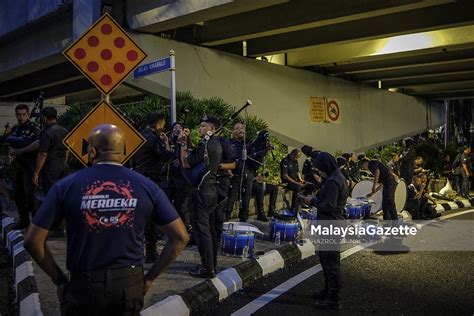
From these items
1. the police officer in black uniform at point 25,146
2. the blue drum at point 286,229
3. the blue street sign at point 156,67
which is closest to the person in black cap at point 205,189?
the blue drum at point 286,229

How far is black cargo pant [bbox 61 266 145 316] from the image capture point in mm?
2545

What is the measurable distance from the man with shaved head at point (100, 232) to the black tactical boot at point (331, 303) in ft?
9.20

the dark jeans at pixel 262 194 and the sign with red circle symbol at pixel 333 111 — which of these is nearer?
the dark jeans at pixel 262 194

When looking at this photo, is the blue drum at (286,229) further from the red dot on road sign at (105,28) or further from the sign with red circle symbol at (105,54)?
the red dot on road sign at (105,28)

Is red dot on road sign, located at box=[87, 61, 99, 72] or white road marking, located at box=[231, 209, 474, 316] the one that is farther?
red dot on road sign, located at box=[87, 61, 99, 72]

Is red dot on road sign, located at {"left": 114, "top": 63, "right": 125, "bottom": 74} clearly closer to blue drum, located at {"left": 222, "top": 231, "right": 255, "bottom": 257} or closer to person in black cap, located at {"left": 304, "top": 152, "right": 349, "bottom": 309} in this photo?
person in black cap, located at {"left": 304, "top": 152, "right": 349, "bottom": 309}

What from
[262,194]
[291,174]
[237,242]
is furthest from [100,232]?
[291,174]

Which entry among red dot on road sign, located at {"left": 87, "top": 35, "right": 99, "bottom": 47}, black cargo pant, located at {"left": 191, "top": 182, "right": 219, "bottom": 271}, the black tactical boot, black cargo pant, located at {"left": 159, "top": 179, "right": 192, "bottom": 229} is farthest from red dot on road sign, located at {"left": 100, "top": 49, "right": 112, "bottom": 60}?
the black tactical boot

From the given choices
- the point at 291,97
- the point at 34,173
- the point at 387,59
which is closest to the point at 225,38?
the point at 291,97

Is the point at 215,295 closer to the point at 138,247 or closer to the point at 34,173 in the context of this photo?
the point at 138,247

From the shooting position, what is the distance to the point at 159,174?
21.8 feet

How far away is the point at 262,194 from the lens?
1002 cm

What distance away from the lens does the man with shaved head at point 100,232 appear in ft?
8.37

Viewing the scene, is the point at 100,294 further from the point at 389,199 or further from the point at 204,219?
the point at 389,199
